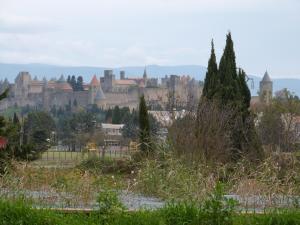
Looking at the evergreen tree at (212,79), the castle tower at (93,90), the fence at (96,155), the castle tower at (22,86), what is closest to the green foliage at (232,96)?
the evergreen tree at (212,79)

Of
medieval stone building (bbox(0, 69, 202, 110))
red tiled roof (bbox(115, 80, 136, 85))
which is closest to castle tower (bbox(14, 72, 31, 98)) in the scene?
medieval stone building (bbox(0, 69, 202, 110))

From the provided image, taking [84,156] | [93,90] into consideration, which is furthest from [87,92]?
[84,156]

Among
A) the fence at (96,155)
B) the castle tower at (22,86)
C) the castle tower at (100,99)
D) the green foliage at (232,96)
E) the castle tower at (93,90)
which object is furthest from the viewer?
the castle tower at (22,86)

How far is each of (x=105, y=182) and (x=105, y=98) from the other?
135753mm

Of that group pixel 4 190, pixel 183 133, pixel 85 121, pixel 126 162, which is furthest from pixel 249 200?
pixel 85 121

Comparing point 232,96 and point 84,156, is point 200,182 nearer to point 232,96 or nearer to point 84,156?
point 84,156

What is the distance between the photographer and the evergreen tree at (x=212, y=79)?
25855 mm

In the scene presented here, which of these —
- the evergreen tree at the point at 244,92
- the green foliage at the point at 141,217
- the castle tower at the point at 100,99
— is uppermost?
the evergreen tree at the point at 244,92

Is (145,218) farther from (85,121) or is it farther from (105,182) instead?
(85,121)

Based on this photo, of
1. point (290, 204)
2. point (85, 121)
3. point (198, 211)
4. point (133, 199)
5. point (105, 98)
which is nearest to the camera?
point (198, 211)

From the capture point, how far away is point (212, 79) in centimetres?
2642

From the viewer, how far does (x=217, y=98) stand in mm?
24984

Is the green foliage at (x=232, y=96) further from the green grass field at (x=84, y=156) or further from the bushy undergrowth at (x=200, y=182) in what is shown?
the bushy undergrowth at (x=200, y=182)

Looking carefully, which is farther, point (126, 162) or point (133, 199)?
point (126, 162)
